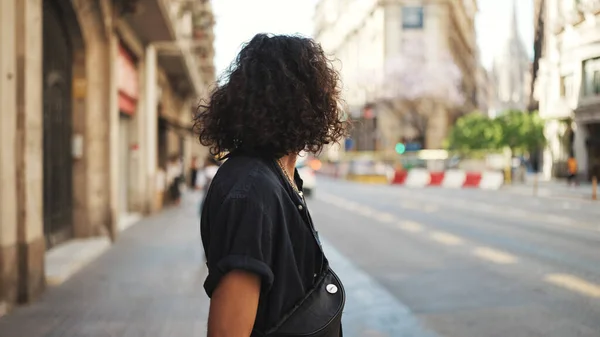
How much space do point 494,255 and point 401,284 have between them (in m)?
2.92

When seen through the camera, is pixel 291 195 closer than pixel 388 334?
Yes

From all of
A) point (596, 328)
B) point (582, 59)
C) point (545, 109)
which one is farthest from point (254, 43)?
point (545, 109)

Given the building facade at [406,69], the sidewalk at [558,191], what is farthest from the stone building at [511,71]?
the sidewalk at [558,191]

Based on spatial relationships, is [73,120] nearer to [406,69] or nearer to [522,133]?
[522,133]

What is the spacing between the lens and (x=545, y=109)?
152ft

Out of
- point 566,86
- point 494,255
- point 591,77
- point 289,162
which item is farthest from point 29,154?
point 566,86

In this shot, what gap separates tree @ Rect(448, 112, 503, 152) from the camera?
42047mm

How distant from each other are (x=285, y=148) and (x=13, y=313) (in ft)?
18.0

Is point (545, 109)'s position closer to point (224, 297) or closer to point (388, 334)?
point (388, 334)

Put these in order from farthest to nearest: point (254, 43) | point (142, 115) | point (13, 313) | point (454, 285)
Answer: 1. point (142, 115)
2. point (454, 285)
3. point (13, 313)
4. point (254, 43)

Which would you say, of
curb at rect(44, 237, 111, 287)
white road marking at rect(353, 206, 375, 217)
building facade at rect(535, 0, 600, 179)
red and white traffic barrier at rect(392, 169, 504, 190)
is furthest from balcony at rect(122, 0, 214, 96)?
building facade at rect(535, 0, 600, 179)

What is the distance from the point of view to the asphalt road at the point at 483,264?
630 cm

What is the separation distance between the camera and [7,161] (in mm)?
6816

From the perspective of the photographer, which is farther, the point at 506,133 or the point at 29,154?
the point at 506,133
